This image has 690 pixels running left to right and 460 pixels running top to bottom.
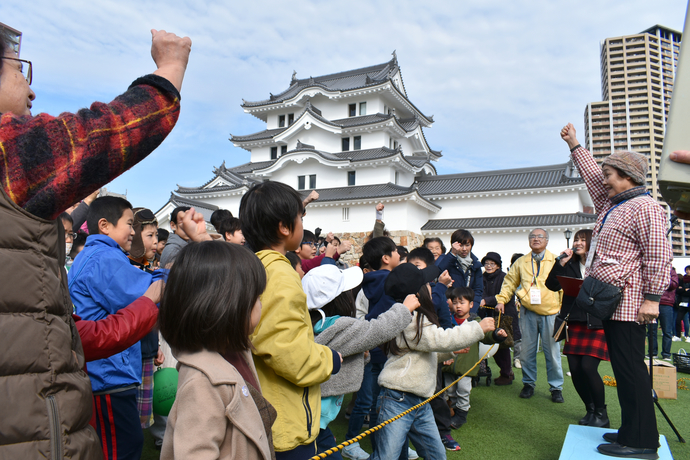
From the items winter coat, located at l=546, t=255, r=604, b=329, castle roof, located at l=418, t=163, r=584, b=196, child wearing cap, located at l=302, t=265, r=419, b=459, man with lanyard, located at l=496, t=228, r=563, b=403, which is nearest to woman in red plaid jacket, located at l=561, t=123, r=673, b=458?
winter coat, located at l=546, t=255, r=604, b=329

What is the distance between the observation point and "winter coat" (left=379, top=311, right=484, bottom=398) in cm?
254

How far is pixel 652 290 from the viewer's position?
2.61 metres

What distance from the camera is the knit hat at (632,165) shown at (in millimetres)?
2768

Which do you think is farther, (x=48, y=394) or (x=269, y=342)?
(x=269, y=342)

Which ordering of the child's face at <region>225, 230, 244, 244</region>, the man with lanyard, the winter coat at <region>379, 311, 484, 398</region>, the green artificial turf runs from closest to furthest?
the winter coat at <region>379, 311, 484, 398</region>, the green artificial turf, the child's face at <region>225, 230, 244, 244</region>, the man with lanyard

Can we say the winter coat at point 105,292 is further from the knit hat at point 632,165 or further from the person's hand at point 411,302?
the knit hat at point 632,165

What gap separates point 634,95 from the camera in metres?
50.2

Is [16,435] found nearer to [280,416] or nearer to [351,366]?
[280,416]

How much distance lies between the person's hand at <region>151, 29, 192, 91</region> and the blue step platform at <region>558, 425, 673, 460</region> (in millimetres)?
Result: 2915

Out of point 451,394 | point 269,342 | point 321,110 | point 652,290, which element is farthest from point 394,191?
A: point 269,342

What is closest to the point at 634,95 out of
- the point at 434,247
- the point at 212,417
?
the point at 434,247

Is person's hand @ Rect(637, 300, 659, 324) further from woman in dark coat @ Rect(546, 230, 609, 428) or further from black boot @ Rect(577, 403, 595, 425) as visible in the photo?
black boot @ Rect(577, 403, 595, 425)

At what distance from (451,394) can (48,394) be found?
3895 millimetres

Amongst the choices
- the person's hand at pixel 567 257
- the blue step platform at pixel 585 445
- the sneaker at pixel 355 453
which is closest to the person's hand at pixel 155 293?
the sneaker at pixel 355 453
